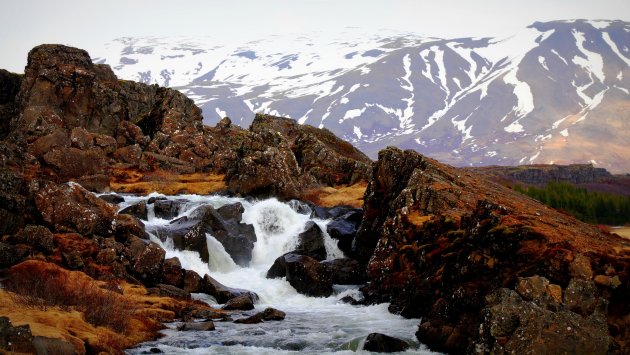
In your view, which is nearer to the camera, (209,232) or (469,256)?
(469,256)

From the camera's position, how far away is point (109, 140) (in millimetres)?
54281

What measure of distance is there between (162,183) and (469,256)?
3528 centimetres

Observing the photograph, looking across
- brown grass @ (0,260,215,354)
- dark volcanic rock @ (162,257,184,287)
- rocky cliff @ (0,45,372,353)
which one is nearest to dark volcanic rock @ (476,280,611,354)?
brown grass @ (0,260,215,354)

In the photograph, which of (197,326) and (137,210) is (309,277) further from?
(137,210)

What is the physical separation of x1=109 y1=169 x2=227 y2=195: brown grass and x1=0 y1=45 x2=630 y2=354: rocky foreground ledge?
9.3 inches

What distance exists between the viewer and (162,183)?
49625 millimetres

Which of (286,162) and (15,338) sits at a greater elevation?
(15,338)

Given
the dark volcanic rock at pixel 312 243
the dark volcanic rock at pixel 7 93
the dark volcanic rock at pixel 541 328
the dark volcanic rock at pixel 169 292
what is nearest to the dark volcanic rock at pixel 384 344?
the dark volcanic rock at pixel 541 328

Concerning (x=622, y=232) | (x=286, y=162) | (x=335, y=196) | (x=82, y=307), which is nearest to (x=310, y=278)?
(x=82, y=307)

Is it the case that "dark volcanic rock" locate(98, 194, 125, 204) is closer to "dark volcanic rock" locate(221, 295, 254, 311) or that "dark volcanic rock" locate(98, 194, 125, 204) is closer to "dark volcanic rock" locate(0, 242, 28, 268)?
"dark volcanic rock" locate(0, 242, 28, 268)

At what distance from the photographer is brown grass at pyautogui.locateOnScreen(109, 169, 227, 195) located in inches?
1871

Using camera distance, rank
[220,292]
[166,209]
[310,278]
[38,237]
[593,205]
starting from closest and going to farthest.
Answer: [38,237], [220,292], [310,278], [166,209], [593,205]

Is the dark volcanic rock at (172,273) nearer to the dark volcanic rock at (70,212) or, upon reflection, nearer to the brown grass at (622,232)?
the dark volcanic rock at (70,212)

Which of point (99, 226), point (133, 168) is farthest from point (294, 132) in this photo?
point (99, 226)
